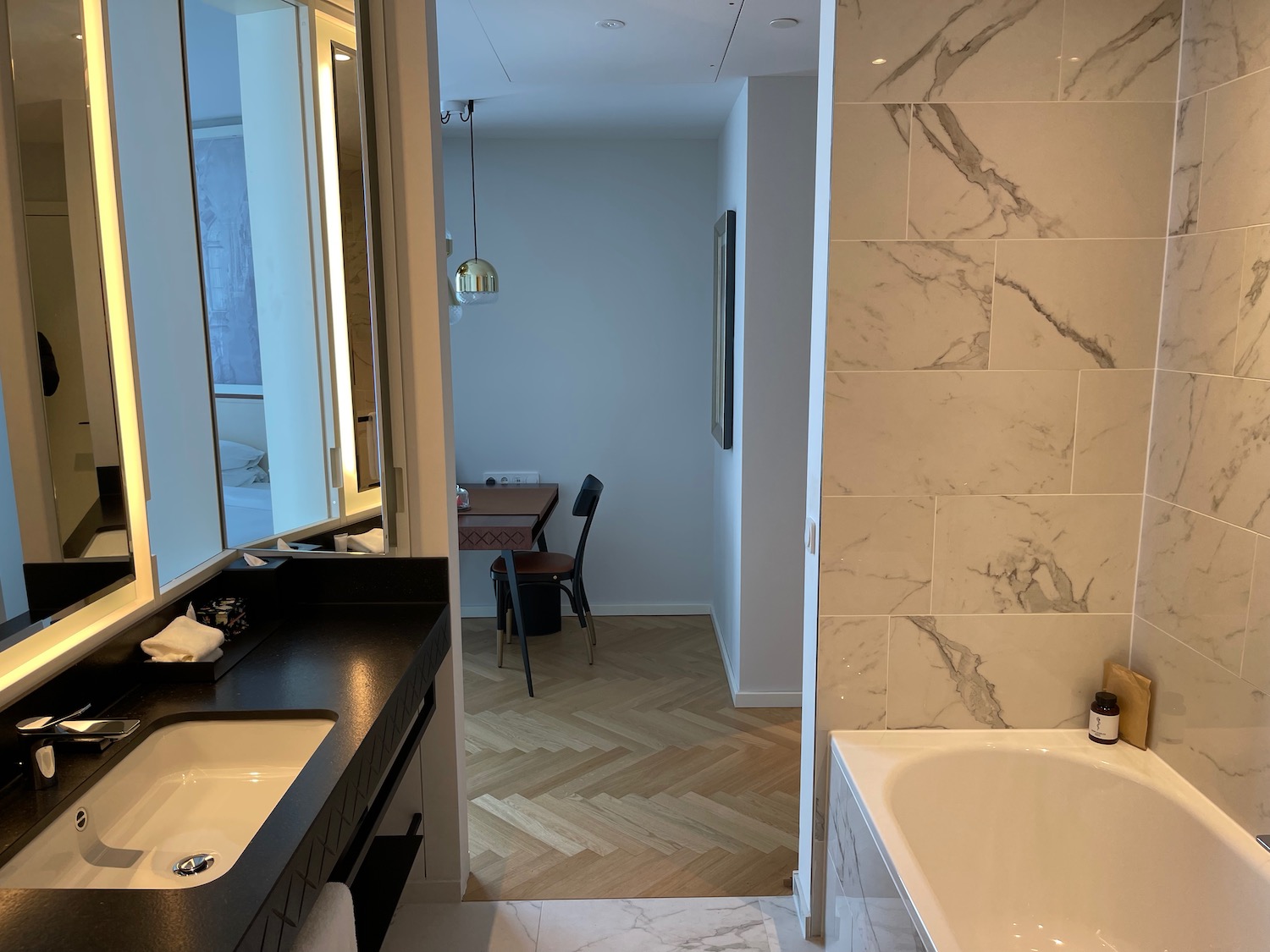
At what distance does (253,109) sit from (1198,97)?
2.00 meters

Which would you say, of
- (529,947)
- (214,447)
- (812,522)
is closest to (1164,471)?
(812,522)

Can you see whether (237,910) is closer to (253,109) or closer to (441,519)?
(441,519)

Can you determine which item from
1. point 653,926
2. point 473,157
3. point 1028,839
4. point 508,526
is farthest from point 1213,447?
point 473,157

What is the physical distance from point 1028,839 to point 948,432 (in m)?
0.91

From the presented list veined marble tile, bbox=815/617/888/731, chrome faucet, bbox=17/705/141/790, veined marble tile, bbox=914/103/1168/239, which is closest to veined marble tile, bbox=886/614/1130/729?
veined marble tile, bbox=815/617/888/731

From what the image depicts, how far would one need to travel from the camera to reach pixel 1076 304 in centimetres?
202

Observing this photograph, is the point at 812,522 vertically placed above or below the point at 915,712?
above

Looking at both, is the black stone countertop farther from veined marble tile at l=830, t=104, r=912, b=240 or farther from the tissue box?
veined marble tile at l=830, t=104, r=912, b=240

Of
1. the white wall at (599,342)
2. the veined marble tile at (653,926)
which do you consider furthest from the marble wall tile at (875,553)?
the white wall at (599,342)

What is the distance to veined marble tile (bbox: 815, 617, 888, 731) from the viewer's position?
2129 millimetres

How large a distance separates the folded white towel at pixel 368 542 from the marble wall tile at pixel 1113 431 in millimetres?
1609

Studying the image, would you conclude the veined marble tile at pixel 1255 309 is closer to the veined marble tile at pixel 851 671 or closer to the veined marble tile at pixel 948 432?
the veined marble tile at pixel 948 432

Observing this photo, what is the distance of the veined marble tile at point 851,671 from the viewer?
2129 millimetres

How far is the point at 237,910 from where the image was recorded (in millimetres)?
1084
